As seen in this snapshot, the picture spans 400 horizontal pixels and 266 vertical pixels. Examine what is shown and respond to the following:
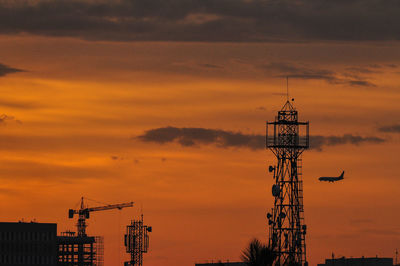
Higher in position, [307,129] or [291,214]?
[307,129]

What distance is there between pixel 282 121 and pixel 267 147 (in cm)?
379

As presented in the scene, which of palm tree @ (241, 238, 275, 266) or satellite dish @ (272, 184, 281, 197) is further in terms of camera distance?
satellite dish @ (272, 184, 281, 197)

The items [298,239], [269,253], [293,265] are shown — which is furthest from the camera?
[298,239]

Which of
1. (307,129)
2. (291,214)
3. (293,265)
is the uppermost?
(307,129)

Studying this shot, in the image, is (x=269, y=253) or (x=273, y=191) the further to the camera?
(x=273, y=191)

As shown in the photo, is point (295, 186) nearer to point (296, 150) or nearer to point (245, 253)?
point (296, 150)

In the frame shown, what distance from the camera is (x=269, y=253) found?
7244cm

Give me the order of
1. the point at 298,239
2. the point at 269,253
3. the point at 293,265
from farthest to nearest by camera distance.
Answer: the point at 298,239
the point at 293,265
the point at 269,253

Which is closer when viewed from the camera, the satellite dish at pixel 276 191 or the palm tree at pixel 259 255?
the palm tree at pixel 259 255

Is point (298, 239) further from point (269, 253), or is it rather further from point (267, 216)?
point (269, 253)

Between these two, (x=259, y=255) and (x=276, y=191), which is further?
(x=276, y=191)

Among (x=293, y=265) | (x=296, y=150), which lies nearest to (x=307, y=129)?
(x=296, y=150)

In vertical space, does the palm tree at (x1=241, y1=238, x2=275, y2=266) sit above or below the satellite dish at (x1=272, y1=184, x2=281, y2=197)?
below

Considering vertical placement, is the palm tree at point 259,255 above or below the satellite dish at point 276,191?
below
